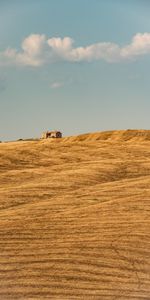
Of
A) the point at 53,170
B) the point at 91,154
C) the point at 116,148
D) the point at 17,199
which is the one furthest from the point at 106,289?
the point at 116,148

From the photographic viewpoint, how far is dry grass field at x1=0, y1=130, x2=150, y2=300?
7.53 m

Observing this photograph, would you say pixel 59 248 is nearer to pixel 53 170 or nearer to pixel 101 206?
pixel 101 206

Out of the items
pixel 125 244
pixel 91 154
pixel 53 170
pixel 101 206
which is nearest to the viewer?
pixel 125 244

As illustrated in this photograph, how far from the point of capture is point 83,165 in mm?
14219

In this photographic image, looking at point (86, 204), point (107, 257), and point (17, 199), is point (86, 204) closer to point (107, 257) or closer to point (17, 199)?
point (17, 199)

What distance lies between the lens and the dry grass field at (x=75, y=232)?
297 inches

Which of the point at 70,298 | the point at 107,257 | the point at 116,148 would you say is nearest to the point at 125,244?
the point at 107,257

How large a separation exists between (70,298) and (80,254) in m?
1.27

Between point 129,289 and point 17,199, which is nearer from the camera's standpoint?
point 129,289

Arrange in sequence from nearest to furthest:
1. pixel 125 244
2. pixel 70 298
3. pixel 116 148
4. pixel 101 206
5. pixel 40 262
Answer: pixel 70 298 → pixel 40 262 → pixel 125 244 → pixel 101 206 → pixel 116 148

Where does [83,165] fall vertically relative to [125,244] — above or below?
above

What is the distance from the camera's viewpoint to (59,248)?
8570mm

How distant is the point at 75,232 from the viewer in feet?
30.1

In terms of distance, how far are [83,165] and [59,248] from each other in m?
5.79
